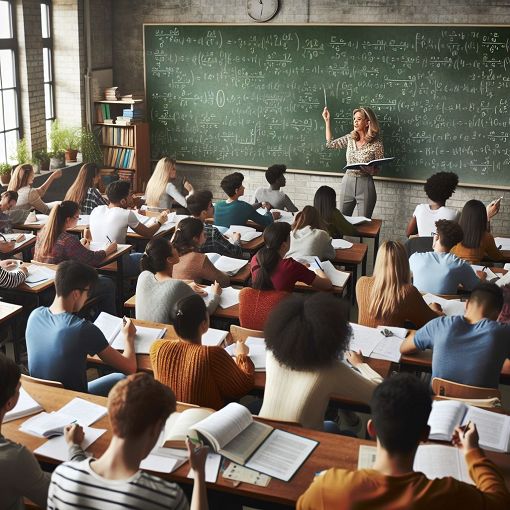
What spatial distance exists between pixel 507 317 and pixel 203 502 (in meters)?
2.34

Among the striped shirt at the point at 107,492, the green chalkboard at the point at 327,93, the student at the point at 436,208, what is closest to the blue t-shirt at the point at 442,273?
the student at the point at 436,208

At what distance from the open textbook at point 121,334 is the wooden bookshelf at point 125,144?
208 inches

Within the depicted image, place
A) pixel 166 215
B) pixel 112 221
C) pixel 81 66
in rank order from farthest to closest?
1. pixel 81 66
2. pixel 166 215
3. pixel 112 221

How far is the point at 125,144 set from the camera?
913 cm

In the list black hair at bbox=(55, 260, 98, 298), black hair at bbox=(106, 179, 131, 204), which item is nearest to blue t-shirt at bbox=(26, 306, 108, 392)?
black hair at bbox=(55, 260, 98, 298)

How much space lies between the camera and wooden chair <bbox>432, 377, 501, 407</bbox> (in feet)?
10.7

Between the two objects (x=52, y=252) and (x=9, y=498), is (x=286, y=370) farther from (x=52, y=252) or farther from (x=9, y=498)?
(x=52, y=252)

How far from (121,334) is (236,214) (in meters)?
2.64

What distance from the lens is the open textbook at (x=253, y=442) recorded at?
261 centimetres

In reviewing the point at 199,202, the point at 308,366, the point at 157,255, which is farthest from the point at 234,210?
the point at 308,366

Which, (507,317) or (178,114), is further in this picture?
(178,114)

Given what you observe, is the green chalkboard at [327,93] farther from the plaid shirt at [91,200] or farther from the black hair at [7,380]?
the black hair at [7,380]

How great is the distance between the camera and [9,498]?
2346mm

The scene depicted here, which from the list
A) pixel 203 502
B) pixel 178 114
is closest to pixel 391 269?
pixel 203 502
